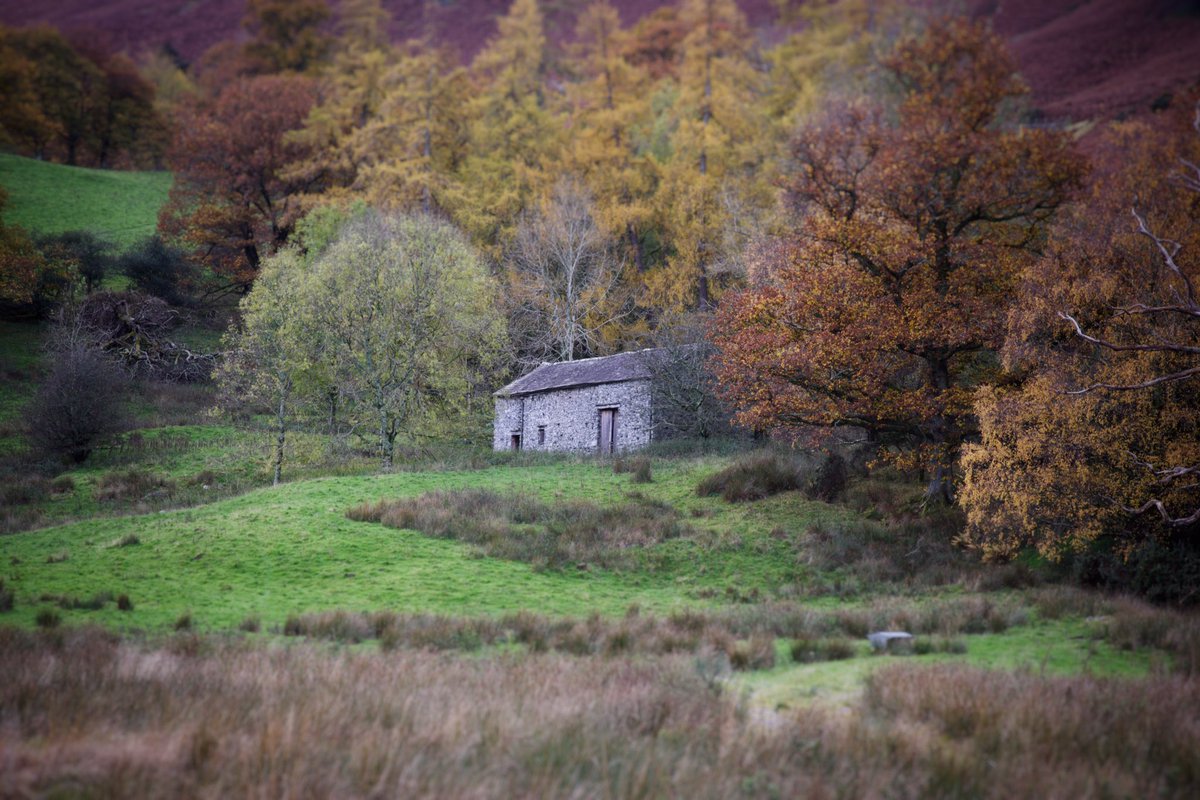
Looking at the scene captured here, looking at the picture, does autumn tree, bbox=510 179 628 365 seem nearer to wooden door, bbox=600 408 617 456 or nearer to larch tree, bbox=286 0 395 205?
wooden door, bbox=600 408 617 456

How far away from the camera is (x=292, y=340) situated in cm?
2839

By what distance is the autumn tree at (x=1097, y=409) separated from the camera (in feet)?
41.3

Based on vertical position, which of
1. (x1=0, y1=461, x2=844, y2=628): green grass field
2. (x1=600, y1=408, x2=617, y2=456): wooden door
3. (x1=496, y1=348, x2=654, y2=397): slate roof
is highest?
(x1=496, y1=348, x2=654, y2=397): slate roof

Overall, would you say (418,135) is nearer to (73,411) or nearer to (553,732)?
(73,411)

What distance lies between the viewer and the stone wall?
3170cm

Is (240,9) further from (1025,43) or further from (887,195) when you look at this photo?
(887,195)

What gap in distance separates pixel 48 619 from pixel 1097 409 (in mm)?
17091

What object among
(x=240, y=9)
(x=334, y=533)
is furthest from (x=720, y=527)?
(x=240, y=9)

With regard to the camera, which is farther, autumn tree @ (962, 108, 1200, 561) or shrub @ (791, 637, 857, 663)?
autumn tree @ (962, 108, 1200, 561)

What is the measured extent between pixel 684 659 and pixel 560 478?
16.4 m

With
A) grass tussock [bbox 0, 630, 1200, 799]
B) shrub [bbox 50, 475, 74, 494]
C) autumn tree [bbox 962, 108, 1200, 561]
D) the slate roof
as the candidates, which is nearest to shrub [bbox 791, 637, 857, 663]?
grass tussock [bbox 0, 630, 1200, 799]

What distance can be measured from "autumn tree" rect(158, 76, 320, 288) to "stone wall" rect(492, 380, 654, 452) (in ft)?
78.1

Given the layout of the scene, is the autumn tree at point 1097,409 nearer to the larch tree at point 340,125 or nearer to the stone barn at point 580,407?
the stone barn at point 580,407

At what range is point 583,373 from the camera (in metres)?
34.2
